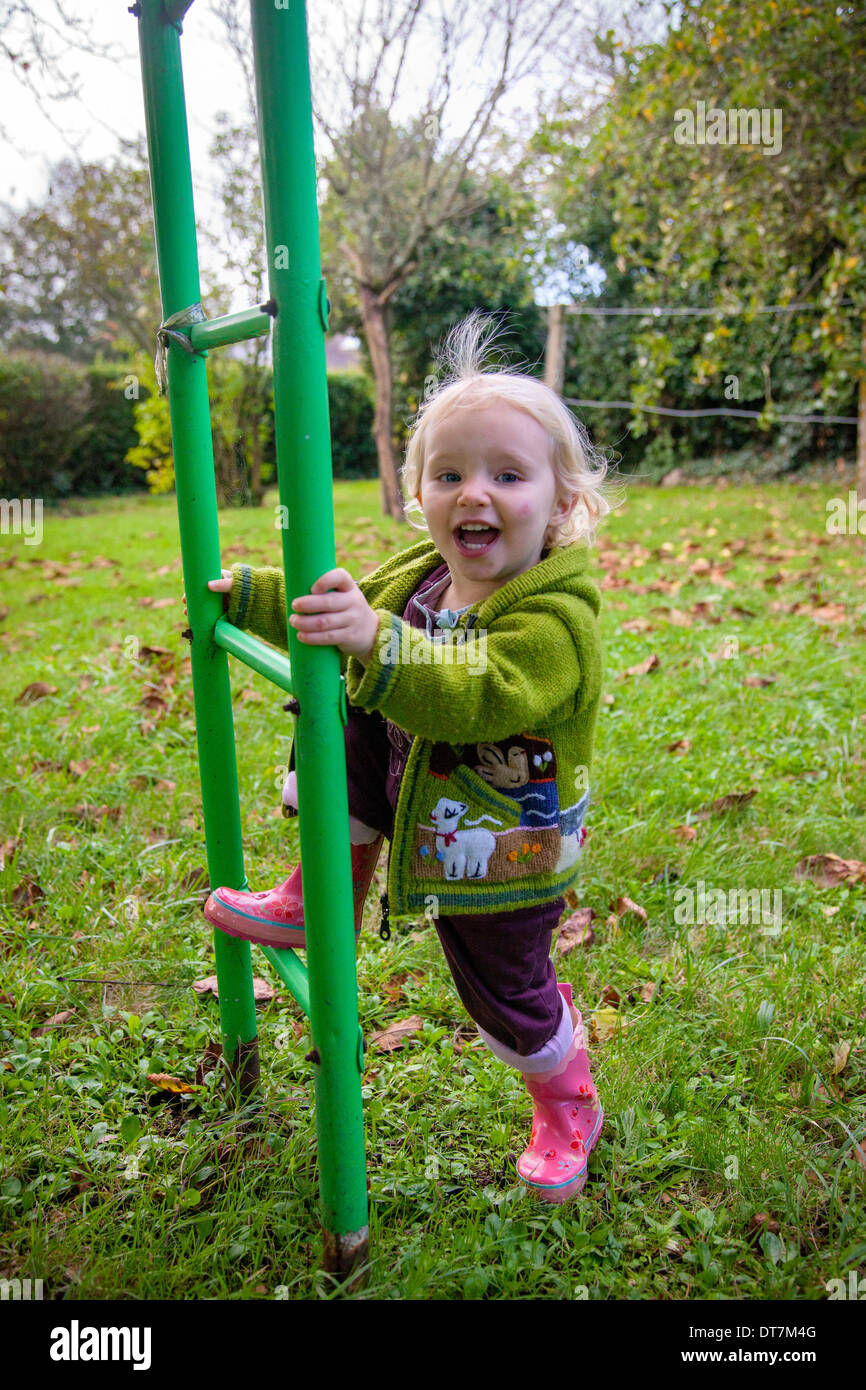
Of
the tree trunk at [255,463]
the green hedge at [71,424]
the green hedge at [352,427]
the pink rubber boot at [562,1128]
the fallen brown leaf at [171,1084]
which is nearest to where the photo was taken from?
the pink rubber boot at [562,1128]

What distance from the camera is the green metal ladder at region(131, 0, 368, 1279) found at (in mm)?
949

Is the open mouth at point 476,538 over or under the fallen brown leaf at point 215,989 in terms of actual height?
over

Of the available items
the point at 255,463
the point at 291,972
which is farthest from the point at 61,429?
the point at 291,972

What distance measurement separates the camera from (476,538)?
1.30m

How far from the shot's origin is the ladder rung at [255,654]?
1135 mm

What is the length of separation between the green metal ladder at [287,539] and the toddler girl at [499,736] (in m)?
0.07

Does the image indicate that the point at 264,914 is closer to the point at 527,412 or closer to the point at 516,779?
the point at 516,779

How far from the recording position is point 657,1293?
4.17 ft

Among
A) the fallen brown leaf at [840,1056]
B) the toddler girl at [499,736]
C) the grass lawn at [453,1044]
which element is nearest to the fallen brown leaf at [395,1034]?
the grass lawn at [453,1044]

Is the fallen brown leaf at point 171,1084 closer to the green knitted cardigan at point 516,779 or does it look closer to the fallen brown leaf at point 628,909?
the green knitted cardigan at point 516,779

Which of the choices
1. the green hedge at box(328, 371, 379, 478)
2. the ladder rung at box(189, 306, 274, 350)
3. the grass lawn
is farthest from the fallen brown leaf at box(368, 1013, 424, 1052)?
the green hedge at box(328, 371, 379, 478)

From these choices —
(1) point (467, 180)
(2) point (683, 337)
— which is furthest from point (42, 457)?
(2) point (683, 337)
